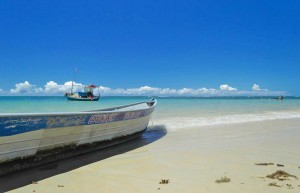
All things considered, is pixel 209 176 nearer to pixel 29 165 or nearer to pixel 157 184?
pixel 157 184

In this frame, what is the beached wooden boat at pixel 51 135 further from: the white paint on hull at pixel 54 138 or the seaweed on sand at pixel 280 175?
the seaweed on sand at pixel 280 175

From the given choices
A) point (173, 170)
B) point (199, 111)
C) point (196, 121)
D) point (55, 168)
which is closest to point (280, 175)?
point (173, 170)

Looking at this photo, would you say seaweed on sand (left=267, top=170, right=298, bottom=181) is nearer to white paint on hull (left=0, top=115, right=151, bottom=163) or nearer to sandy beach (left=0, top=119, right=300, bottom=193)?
sandy beach (left=0, top=119, right=300, bottom=193)

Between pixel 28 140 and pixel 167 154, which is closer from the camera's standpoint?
pixel 28 140

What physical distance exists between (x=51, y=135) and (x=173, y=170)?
242cm

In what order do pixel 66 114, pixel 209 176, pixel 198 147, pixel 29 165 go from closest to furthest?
1. pixel 209 176
2. pixel 29 165
3. pixel 66 114
4. pixel 198 147

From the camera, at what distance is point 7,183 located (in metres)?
4.57

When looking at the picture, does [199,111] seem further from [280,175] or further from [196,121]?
[280,175]

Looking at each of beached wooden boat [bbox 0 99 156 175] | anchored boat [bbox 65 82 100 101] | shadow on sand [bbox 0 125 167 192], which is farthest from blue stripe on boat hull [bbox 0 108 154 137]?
anchored boat [bbox 65 82 100 101]

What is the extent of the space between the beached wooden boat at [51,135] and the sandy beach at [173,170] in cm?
21

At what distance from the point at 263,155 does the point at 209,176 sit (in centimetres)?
223

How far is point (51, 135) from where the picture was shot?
5430 mm

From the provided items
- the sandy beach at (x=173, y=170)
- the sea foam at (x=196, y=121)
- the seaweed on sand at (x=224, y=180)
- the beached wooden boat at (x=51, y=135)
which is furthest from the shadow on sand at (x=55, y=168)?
the sea foam at (x=196, y=121)

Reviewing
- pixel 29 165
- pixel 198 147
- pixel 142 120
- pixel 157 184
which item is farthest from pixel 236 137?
pixel 29 165
